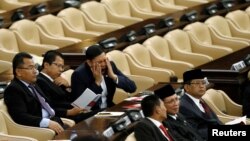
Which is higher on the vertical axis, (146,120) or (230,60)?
(146,120)

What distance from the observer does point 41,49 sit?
8688 millimetres

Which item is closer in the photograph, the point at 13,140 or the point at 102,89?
the point at 13,140

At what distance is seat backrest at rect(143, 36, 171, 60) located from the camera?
8727mm

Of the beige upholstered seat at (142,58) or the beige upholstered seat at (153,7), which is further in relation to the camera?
the beige upholstered seat at (153,7)

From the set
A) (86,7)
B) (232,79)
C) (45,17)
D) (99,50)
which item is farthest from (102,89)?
(86,7)

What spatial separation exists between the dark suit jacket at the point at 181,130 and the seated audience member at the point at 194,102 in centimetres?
28

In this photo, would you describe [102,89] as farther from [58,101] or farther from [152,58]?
[152,58]

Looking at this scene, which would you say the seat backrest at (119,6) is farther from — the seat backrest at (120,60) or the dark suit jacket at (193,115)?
the dark suit jacket at (193,115)

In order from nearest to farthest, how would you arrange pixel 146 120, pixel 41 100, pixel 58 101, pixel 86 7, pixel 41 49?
pixel 146 120
pixel 41 100
pixel 58 101
pixel 41 49
pixel 86 7

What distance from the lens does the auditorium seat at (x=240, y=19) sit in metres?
10.3

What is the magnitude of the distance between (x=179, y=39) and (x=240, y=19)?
156cm

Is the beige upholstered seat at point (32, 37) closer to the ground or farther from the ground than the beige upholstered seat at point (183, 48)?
farther from the ground

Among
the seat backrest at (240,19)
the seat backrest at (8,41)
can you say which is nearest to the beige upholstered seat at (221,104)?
the seat backrest at (8,41)

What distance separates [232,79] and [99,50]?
170cm
